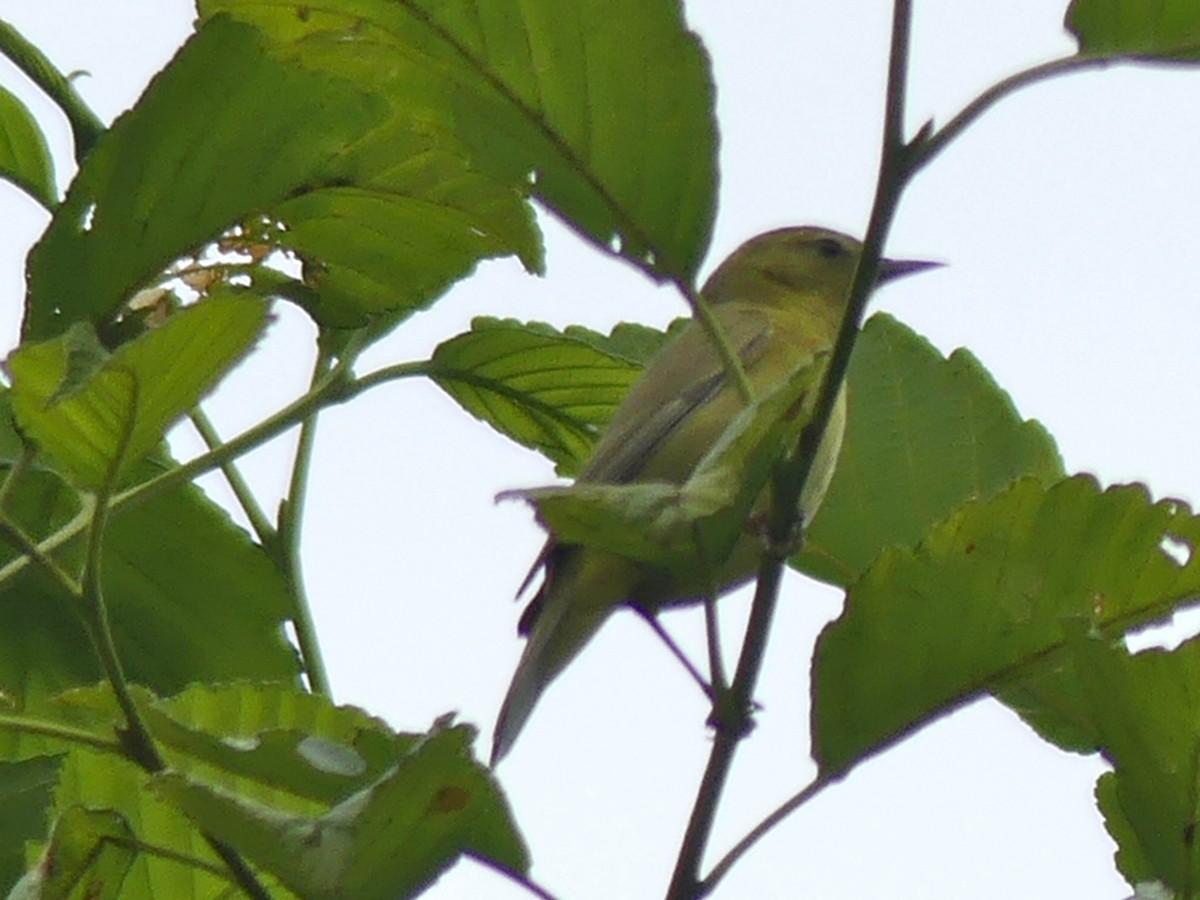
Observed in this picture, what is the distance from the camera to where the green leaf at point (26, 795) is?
2379 millimetres

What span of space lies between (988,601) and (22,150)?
145 centimetres

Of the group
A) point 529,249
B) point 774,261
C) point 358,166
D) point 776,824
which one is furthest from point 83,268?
point 774,261

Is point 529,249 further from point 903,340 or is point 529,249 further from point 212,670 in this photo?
point 212,670

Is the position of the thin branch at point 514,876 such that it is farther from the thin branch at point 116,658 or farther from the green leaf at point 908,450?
the green leaf at point 908,450

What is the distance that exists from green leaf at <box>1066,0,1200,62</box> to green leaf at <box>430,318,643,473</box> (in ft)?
3.45

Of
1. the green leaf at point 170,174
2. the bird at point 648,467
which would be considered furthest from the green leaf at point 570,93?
the bird at point 648,467

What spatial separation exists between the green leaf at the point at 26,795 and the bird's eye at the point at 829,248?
123 inches

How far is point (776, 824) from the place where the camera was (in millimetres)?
1848

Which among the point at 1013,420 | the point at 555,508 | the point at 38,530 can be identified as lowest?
the point at 555,508

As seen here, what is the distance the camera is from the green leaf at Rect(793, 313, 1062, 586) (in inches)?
97.1

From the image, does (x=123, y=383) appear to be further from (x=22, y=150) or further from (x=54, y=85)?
(x=22, y=150)

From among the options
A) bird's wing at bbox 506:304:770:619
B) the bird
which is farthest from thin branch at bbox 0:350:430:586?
bird's wing at bbox 506:304:770:619

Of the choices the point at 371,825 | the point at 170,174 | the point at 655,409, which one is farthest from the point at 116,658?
the point at 655,409

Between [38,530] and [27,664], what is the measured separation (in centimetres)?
21
